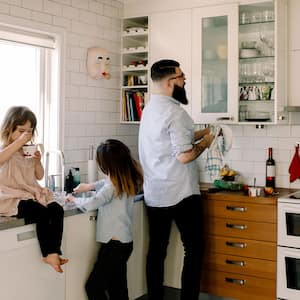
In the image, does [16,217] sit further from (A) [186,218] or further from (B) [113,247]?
(A) [186,218]

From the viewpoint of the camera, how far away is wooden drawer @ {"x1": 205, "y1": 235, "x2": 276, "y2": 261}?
368 centimetres

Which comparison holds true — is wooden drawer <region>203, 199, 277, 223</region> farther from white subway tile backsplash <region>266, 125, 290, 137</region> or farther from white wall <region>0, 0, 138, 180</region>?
white wall <region>0, 0, 138, 180</region>

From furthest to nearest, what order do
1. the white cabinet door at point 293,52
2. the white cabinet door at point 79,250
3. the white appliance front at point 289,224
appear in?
the white cabinet door at point 293,52
the white appliance front at point 289,224
the white cabinet door at point 79,250

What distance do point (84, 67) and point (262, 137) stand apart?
1509mm

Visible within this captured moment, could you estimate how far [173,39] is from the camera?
4.31 m

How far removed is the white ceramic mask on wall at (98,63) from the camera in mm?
4219

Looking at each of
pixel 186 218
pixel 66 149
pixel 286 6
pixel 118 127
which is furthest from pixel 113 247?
pixel 286 6

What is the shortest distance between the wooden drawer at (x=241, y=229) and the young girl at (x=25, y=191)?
1.28 m

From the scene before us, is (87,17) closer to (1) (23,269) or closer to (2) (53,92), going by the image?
(2) (53,92)

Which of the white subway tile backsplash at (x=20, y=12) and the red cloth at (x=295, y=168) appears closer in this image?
the white subway tile backsplash at (x=20, y=12)

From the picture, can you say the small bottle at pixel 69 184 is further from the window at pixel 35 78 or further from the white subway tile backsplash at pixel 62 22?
the white subway tile backsplash at pixel 62 22

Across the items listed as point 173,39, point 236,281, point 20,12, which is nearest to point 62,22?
point 20,12

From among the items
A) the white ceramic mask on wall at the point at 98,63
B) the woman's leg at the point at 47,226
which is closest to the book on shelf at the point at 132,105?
the white ceramic mask on wall at the point at 98,63

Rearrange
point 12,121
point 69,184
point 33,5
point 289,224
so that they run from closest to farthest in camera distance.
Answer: point 12,121 → point 289,224 → point 33,5 → point 69,184
